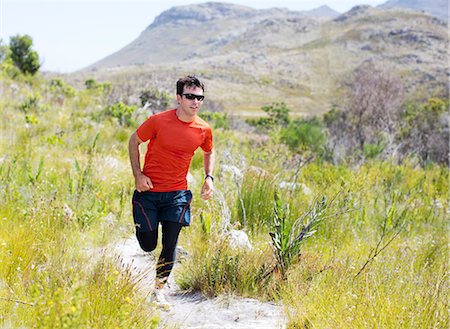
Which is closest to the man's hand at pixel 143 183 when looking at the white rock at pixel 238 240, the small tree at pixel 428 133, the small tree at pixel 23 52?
the white rock at pixel 238 240

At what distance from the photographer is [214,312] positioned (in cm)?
305

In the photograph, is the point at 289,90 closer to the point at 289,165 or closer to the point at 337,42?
the point at 337,42

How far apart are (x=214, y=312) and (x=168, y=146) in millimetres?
1146

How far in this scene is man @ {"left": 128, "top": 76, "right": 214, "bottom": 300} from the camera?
→ 10.7ft

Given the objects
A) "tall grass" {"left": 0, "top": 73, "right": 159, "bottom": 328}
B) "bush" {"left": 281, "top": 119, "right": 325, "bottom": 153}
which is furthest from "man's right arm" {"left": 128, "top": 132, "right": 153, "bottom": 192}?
"bush" {"left": 281, "top": 119, "right": 325, "bottom": 153}

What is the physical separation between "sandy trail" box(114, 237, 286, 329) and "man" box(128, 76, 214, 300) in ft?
0.68

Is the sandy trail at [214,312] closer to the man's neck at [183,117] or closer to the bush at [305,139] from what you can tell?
the man's neck at [183,117]

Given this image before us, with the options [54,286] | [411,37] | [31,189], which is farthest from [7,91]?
[411,37]

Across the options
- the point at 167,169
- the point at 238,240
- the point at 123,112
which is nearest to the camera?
the point at 167,169

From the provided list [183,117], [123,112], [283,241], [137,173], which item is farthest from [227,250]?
[123,112]

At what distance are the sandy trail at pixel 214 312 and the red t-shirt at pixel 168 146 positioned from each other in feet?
1.92

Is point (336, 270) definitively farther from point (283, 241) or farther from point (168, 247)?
point (168, 247)

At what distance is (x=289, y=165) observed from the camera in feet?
23.3

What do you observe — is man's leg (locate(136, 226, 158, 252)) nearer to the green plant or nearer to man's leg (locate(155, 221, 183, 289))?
man's leg (locate(155, 221, 183, 289))
